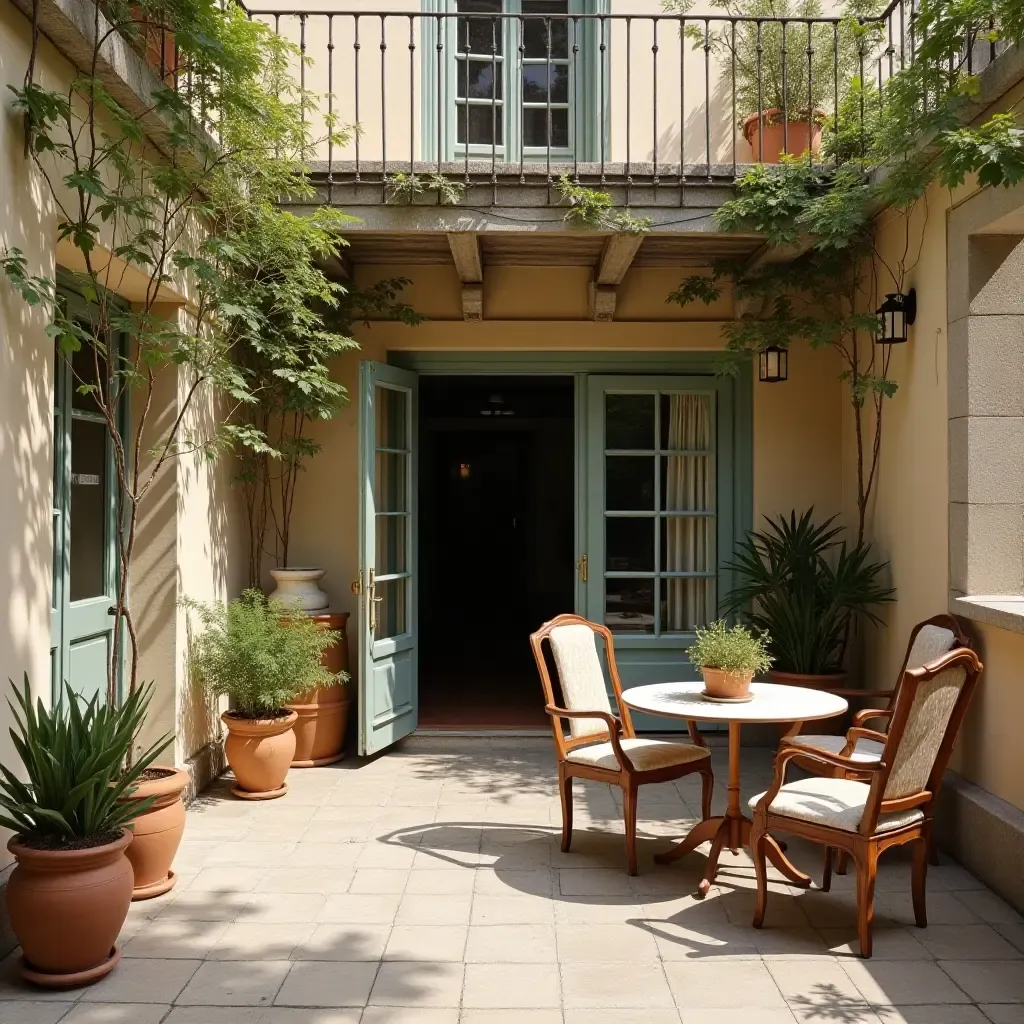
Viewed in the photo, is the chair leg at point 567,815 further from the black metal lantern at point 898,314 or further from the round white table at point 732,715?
the black metal lantern at point 898,314

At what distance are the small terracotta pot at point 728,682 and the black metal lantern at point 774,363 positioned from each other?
8.21 feet

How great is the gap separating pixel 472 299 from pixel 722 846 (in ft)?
12.2

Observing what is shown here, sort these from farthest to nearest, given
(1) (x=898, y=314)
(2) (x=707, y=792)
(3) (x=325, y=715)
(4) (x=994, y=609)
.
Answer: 1. (3) (x=325, y=715)
2. (1) (x=898, y=314)
3. (2) (x=707, y=792)
4. (4) (x=994, y=609)

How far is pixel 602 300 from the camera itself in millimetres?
6414

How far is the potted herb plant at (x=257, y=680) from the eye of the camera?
5105mm

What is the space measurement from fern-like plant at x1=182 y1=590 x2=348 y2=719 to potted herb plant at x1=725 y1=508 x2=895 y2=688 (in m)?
2.46

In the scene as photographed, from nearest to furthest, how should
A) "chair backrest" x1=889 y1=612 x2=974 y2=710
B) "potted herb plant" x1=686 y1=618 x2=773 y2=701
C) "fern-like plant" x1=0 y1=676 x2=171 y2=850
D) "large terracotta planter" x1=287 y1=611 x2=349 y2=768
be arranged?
"fern-like plant" x1=0 y1=676 x2=171 y2=850, "potted herb plant" x1=686 y1=618 x2=773 y2=701, "chair backrest" x1=889 y1=612 x2=974 y2=710, "large terracotta planter" x1=287 y1=611 x2=349 y2=768

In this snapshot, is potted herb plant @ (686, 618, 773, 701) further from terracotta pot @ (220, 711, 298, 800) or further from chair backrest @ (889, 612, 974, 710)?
terracotta pot @ (220, 711, 298, 800)

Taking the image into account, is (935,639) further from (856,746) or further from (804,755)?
(804,755)

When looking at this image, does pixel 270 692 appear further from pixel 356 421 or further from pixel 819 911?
pixel 819 911

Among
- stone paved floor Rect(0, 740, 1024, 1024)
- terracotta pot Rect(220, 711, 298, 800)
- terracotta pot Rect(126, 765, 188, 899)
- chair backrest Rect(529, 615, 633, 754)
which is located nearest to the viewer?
stone paved floor Rect(0, 740, 1024, 1024)

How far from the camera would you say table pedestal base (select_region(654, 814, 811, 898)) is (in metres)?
3.89

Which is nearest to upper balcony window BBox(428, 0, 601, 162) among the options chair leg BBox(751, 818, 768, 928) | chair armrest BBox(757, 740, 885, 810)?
chair armrest BBox(757, 740, 885, 810)

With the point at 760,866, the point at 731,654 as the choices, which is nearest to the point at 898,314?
the point at 731,654
